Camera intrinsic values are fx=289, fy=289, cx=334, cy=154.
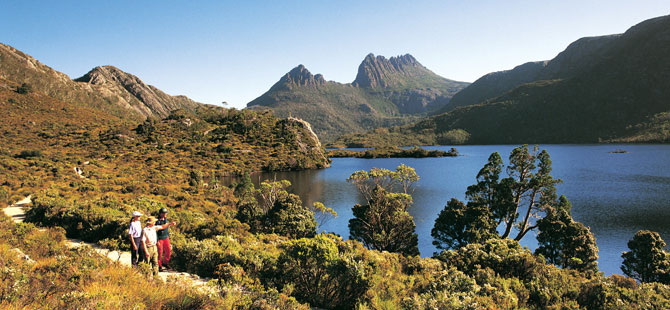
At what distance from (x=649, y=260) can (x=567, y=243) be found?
539 centimetres

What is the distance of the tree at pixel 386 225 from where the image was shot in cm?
3186

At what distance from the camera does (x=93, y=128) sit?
117875mm

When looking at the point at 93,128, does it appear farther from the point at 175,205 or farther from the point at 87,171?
the point at 175,205

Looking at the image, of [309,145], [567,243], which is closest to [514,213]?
[567,243]

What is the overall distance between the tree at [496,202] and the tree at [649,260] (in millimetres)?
7520

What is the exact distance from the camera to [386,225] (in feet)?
108

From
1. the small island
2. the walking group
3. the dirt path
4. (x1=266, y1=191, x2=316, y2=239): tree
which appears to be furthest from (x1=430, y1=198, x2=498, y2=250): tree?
the small island

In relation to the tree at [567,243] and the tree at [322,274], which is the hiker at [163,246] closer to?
the tree at [322,274]

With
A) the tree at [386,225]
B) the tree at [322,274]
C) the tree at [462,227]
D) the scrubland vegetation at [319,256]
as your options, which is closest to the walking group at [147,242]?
the scrubland vegetation at [319,256]

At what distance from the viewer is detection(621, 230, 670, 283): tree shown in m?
23.5

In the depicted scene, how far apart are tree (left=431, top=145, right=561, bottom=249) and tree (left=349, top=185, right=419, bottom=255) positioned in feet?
9.94

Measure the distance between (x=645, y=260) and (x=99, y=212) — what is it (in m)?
41.2

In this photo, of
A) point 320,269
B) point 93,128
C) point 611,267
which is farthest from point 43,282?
point 93,128

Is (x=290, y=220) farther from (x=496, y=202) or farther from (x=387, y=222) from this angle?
(x=496, y=202)
